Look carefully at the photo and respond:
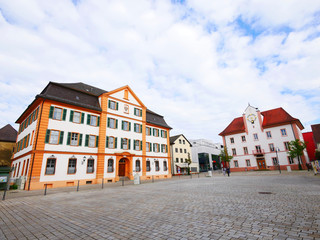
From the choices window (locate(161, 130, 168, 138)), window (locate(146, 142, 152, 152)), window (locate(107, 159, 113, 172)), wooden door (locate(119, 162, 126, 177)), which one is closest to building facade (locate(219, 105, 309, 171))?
window (locate(161, 130, 168, 138))

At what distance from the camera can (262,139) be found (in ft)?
140

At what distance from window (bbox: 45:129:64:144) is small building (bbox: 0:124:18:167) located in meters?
22.5

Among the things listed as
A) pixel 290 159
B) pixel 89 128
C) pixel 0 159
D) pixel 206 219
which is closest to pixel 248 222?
pixel 206 219

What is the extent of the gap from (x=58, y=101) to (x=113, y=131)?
28.8 ft

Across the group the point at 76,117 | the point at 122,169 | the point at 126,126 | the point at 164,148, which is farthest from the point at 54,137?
the point at 164,148

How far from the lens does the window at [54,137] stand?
67.0ft

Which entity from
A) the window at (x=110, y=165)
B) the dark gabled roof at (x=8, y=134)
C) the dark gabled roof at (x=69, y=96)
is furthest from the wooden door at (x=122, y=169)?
the dark gabled roof at (x=8, y=134)

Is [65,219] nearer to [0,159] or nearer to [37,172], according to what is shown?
[37,172]

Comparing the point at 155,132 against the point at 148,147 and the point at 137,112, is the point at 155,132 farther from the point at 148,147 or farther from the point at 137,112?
the point at 137,112

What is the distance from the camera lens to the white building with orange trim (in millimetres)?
20109

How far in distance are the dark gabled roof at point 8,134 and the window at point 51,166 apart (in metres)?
24.8

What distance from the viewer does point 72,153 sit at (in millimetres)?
22062

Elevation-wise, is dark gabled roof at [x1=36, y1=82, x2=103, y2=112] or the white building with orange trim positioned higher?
dark gabled roof at [x1=36, y1=82, x2=103, y2=112]

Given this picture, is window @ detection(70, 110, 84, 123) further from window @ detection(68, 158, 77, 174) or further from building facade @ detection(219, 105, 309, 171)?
building facade @ detection(219, 105, 309, 171)
